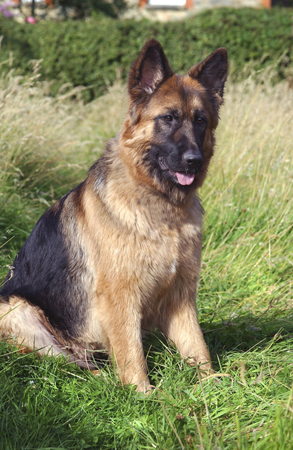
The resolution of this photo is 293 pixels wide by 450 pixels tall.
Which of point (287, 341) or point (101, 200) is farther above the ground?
point (101, 200)

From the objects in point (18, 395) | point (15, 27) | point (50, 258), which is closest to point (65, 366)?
point (18, 395)

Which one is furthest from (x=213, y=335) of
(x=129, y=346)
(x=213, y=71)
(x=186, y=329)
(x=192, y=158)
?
(x=213, y=71)

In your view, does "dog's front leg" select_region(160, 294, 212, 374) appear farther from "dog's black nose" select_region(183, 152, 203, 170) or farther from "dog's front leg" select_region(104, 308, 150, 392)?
"dog's black nose" select_region(183, 152, 203, 170)

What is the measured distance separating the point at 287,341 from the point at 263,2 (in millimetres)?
16806

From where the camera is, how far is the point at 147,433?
2203 mm

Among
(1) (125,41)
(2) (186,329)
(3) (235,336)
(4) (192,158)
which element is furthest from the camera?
(1) (125,41)

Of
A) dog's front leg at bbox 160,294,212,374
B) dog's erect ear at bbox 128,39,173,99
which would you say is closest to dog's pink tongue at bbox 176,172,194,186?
dog's erect ear at bbox 128,39,173,99

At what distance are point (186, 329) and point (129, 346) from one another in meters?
0.45

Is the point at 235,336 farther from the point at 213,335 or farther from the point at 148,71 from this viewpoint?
the point at 148,71

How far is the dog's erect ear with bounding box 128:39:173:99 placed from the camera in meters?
2.69

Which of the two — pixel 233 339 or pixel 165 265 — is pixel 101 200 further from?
pixel 233 339

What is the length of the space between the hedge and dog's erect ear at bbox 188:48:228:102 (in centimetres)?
802

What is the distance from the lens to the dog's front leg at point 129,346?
8.73 feet

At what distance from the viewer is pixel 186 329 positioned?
2934mm
